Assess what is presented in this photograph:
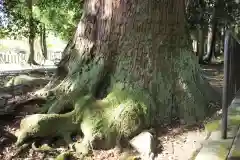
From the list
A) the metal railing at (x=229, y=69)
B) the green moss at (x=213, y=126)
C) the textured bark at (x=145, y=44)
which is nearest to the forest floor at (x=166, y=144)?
the green moss at (x=213, y=126)

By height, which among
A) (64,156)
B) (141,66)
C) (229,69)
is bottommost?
(64,156)

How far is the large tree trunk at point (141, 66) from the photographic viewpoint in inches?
249

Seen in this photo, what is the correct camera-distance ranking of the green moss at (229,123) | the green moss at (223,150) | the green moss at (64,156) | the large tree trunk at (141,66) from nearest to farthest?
the green moss at (223,150), the green moss at (229,123), the green moss at (64,156), the large tree trunk at (141,66)

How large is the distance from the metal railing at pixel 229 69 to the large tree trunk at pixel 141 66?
3.17 feet

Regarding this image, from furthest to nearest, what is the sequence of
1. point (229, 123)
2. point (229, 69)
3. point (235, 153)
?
1. point (229, 123)
2. point (229, 69)
3. point (235, 153)

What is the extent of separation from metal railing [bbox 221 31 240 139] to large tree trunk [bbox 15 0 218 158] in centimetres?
97

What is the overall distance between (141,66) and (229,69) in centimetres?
198

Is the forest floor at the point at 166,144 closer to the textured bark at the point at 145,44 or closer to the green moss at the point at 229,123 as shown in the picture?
the green moss at the point at 229,123

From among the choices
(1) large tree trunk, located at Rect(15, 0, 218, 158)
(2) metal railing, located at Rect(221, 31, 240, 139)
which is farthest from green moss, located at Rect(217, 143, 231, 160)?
(1) large tree trunk, located at Rect(15, 0, 218, 158)

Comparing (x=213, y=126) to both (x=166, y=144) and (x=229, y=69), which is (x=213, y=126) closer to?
(x=166, y=144)

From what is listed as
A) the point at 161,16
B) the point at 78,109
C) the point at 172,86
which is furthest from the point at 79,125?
the point at 161,16

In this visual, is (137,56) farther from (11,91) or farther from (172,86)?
(11,91)

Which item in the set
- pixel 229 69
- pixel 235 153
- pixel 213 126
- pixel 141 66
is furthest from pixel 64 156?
pixel 229 69

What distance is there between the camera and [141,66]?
6367 millimetres
